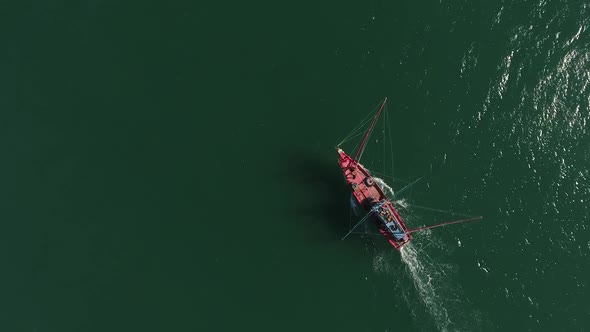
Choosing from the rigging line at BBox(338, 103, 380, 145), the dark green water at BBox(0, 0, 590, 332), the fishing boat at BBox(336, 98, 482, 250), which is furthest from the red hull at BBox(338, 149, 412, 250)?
the rigging line at BBox(338, 103, 380, 145)

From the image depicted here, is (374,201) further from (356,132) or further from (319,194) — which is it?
(356,132)

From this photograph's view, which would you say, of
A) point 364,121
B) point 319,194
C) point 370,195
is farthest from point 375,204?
point 364,121

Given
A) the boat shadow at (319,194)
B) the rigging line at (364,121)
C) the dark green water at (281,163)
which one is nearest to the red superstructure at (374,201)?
the boat shadow at (319,194)

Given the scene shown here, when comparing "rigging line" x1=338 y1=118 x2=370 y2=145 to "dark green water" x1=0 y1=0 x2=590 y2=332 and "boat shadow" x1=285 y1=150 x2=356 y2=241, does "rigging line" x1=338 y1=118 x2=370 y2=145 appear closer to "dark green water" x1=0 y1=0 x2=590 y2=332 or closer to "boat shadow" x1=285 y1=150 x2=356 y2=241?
"dark green water" x1=0 y1=0 x2=590 y2=332

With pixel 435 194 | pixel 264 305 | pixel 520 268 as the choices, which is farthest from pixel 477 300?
pixel 264 305

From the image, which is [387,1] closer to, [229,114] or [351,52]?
[351,52]

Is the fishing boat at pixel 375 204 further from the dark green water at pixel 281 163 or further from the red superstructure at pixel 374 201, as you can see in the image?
the dark green water at pixel 281 163
